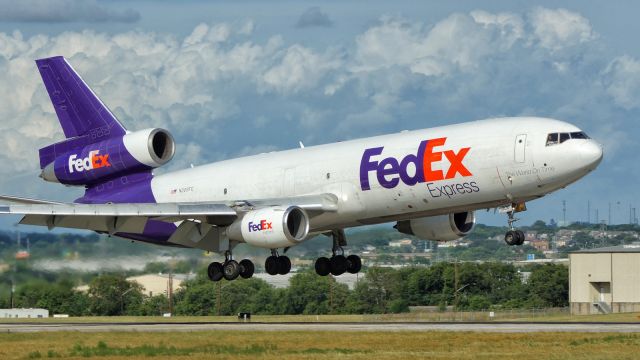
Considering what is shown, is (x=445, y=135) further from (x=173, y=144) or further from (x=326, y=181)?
(x=173, y=144)

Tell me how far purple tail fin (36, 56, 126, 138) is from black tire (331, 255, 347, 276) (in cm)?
1171

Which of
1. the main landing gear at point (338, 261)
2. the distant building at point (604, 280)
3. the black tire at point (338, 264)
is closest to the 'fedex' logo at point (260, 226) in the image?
the main landing gear at point (338, 261)

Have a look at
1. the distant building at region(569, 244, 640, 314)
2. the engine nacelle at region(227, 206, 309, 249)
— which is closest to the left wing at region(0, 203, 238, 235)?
the engine nacelle at region(227, 206, 309, 249)

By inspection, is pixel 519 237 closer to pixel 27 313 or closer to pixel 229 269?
pixel 229 269

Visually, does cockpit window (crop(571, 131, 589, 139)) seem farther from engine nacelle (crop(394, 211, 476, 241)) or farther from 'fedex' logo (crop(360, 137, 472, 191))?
engine nacelle (crop(394, 211, 476, 241))

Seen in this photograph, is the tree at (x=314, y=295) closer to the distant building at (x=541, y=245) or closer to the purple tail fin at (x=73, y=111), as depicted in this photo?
the purple tail fin at (x=73, y=111)

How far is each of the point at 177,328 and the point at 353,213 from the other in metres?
8.87

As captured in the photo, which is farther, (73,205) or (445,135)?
(73,205)

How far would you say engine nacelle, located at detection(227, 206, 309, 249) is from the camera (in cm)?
5659

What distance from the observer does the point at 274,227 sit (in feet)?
186

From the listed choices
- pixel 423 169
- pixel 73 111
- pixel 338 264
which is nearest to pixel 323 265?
pixel 338 264

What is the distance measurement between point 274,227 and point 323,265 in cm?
799

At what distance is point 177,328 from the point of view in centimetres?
5647

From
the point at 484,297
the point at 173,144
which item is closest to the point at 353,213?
the point at 173,144
